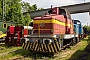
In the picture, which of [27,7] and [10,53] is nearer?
[10,53]

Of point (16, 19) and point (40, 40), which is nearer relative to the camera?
point (40, 40)

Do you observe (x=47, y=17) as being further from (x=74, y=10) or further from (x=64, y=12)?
(x=74, y=10)

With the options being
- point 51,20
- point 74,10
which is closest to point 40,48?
point 51,20

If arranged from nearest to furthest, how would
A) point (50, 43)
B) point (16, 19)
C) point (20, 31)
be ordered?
point (50, 43) < point (20, 31) < point (16, 19)

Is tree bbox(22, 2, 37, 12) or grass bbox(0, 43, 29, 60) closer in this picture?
grass bbox(0, 43, 29, 60)

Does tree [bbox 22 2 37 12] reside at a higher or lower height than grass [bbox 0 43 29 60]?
higher

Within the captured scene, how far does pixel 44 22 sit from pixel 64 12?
2214mm

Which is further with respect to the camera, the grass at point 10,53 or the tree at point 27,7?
the tree at point 27,7

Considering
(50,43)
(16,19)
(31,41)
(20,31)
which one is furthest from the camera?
(16,19)

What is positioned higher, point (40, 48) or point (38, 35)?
point (38, 35)

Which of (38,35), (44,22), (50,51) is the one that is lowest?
(50,51)

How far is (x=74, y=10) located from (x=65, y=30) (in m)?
36.5

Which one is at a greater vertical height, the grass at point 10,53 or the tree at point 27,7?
the tree at point 27,7

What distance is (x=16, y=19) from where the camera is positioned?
3281 centimetres
